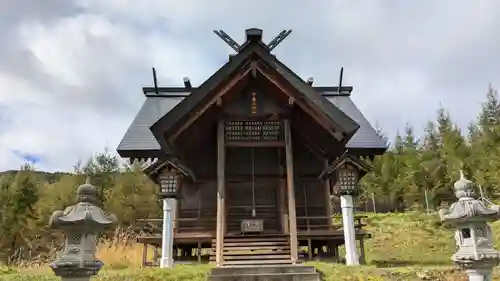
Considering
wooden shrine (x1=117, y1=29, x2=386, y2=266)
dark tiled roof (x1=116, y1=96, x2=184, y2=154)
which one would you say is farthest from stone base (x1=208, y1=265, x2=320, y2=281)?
dark tiled roof (x1=116, y1=96, x2=184, y2=154)

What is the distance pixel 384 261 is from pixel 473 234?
9.21m

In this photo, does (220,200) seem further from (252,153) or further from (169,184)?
(252,153)

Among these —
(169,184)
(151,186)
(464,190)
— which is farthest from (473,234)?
(151,186)

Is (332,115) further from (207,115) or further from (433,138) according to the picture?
(433,138)

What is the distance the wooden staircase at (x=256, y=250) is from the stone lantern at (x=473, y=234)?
5.23 metres

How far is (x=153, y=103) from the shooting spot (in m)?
18.8

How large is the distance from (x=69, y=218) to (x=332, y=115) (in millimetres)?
8075

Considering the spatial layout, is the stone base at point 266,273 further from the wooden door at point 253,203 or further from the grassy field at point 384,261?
the wooden door at point 253,203

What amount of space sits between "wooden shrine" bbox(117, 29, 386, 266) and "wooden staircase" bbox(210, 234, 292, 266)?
0.03 meters

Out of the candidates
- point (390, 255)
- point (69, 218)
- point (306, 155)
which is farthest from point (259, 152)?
point (69, 218)

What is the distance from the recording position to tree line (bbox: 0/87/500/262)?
95.2ft

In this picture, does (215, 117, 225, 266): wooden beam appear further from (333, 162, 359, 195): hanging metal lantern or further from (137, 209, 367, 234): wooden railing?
(333, 162, 359, 195): hanging metal lantern

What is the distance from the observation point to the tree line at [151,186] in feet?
95.2

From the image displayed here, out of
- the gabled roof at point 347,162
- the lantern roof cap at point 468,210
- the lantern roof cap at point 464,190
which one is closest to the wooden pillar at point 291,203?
the gabled roof at point 347,162
